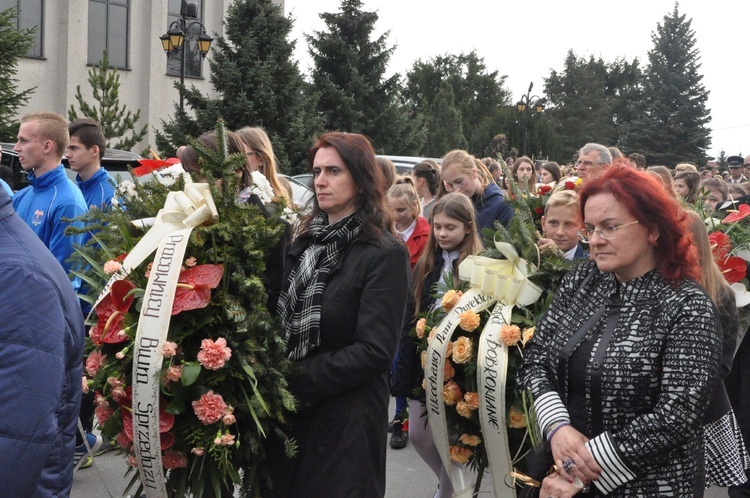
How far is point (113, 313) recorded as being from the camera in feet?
9.78

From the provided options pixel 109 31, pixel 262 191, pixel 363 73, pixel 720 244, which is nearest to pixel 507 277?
pixel 262 191

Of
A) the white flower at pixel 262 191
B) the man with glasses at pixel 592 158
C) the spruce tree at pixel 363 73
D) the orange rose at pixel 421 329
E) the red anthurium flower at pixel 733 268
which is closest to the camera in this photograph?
the white flower at pixel 262 191

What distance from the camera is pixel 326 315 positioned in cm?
313

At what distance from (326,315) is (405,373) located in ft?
5.67

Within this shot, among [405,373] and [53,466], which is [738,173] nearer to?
→ [405,373]

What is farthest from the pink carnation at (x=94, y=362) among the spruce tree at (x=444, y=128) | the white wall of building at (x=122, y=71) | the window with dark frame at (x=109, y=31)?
the spruce tree at (x=444, y=128)

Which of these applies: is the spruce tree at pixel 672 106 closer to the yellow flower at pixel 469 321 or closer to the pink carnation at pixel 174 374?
the yellow flower at pixel 469 321

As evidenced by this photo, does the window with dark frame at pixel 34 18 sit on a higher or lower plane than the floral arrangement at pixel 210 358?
higher

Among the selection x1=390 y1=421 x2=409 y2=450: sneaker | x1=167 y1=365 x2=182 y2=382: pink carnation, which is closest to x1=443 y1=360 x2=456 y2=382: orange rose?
x1=167 y1=365 x2=182 y2=382: pink carnation

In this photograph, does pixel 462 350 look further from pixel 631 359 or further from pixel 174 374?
pixel 174 374

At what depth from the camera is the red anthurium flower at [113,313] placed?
2.95m

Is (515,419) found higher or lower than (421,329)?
lower

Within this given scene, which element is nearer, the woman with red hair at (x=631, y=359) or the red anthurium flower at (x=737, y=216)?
the woman with red hair at (x=631, y=359)

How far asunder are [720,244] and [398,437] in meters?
2.87
